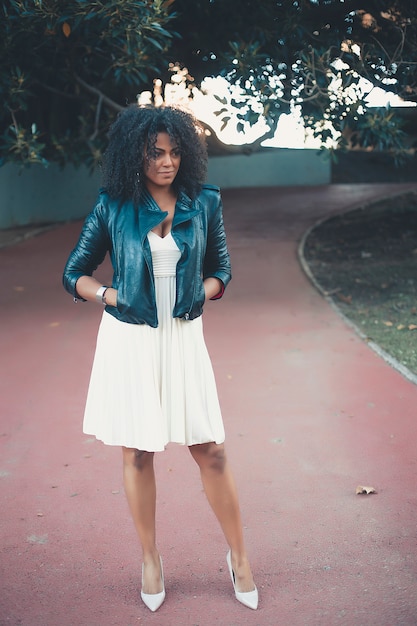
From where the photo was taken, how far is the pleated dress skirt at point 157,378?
340 centimetres

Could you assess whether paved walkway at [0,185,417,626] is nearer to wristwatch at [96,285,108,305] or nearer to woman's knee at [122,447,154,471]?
woman's knee at [122,447,154,471]

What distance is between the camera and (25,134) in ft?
35.3

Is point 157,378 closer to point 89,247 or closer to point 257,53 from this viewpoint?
point 89,247

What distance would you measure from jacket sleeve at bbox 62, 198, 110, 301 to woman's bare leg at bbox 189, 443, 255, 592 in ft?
3.04


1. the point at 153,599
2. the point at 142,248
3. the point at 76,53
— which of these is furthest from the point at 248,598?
the point at 76,53

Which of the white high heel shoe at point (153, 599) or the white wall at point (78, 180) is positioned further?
the white wall at point (78, 180)

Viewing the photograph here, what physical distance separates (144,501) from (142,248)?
1.16 m

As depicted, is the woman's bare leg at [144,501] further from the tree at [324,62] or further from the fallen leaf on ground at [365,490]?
the tree at [324,62]

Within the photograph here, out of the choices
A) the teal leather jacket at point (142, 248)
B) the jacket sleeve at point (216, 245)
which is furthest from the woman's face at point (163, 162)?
the jacket sleeve at point (216, 245)

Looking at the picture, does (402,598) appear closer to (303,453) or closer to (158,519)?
(158,519)

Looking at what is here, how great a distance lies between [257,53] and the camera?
10547 mm

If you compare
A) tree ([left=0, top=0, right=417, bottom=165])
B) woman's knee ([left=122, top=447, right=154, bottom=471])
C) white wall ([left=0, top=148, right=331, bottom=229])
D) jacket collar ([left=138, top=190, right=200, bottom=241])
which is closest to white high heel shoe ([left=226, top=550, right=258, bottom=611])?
woman's knee ([left=122, top=447, right=154, bottom=471])

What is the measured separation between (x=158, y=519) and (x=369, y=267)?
9.75m

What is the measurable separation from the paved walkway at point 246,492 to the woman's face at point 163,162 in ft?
6.44
